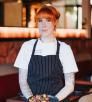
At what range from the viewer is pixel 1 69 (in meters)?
3.68

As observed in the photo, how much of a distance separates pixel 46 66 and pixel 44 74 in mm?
60

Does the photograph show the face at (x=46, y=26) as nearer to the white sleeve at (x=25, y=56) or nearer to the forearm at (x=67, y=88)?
the white sleeve at (x=25, y=56)

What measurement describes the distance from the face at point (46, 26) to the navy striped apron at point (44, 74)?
5.2 inches

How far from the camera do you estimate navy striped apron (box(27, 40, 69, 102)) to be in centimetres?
215

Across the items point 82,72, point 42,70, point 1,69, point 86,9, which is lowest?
point 82,72

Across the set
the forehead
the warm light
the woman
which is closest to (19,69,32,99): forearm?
the woman

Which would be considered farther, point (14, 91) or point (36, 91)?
point (14, 91)

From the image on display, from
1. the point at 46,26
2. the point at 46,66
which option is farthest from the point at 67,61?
the point at 46,26

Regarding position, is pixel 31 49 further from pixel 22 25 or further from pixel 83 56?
pixel 83 56

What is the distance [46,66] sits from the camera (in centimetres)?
216

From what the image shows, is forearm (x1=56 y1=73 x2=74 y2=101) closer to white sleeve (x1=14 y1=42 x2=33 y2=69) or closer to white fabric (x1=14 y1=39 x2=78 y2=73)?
white fabric (x1=14 y1=39 x2=78 y2=73)

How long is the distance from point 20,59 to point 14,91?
160 cm

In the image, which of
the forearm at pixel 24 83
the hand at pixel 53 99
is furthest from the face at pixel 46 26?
the hand at pixel 53 99

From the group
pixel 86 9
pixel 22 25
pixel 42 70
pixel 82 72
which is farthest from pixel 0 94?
pixel 86 9
